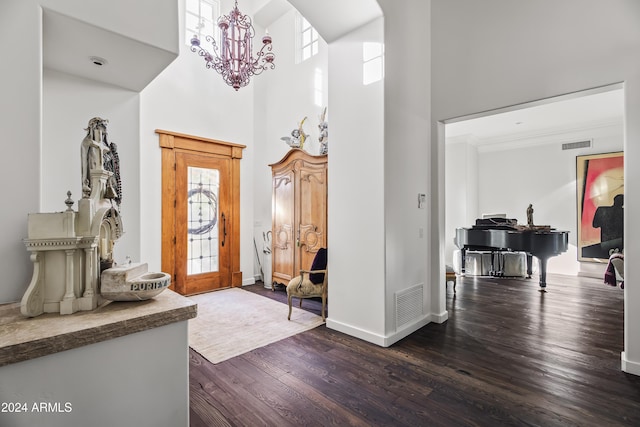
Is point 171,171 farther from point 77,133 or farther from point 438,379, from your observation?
point 438,379

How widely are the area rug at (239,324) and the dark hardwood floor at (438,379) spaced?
0.56 feet

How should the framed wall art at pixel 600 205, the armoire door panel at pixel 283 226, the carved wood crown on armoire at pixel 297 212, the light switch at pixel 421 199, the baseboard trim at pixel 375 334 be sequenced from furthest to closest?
the framed wall art at pixel 600 205
the armoire door panel at pixel 283 226
the carved wood crown on armoire at pixel 297 212
the light switch at pixel 421 199
the baseboard trim at pixel 375 334

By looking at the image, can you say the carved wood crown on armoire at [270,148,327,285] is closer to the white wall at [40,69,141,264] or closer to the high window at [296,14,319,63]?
the high window at [296,14,319,63]

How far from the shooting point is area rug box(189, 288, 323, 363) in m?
3.07

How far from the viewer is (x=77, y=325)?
1.21m

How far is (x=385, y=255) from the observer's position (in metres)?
3.06

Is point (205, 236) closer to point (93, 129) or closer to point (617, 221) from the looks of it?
point (93, 129)

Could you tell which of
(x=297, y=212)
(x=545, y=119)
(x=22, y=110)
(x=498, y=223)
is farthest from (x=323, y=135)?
(x=545, y=119)

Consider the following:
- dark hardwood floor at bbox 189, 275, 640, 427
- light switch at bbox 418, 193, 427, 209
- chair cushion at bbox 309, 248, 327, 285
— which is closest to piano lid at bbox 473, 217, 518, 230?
dark hardwood floor at bbox 189, 275, 640, 427

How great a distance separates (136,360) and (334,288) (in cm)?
243

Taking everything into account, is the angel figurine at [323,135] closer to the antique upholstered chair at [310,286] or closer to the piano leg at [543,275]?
the antique upholstered chair at [310,286]

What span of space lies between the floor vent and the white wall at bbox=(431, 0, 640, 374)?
1410 millimetres

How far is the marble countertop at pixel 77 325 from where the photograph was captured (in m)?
1.06

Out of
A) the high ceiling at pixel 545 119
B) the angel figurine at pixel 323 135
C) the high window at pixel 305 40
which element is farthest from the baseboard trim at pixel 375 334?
the high window at pixel 305 40
